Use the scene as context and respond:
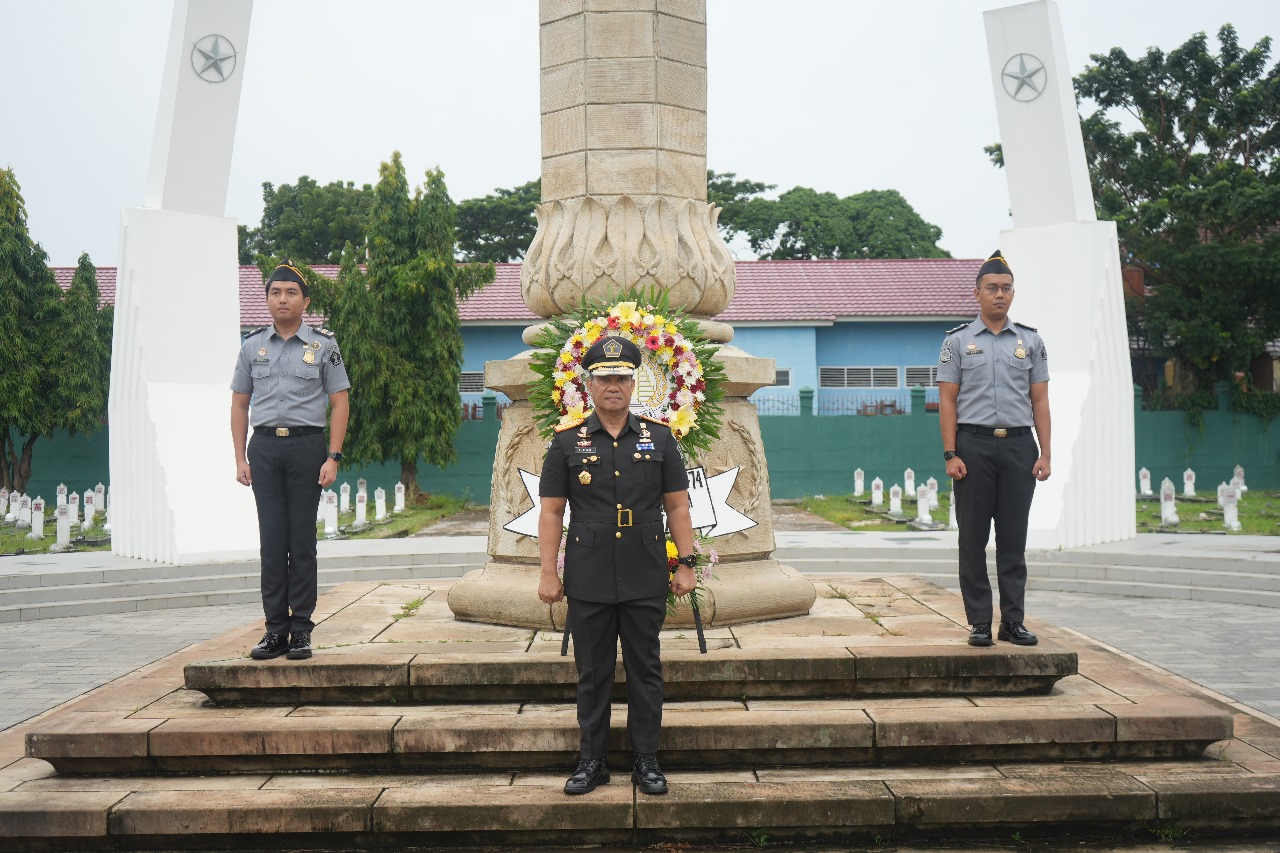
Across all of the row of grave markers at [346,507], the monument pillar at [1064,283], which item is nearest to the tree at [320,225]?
the row of grave markers at [346,507]

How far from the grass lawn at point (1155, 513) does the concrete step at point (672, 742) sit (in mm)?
10191

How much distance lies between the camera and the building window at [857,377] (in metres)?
22.5

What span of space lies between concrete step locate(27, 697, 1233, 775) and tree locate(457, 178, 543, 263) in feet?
87.6

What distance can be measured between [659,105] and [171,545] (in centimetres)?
744

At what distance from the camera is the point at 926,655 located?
475cm

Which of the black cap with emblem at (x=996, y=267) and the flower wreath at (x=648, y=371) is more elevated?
the black cap with emblem at (x=996, y=267)

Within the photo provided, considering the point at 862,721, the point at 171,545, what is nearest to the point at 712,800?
the point at 862,721

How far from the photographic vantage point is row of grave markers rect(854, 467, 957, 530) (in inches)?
587

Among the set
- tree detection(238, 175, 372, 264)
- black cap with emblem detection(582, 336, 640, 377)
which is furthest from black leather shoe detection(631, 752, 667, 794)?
tree detection(238, 175, 372, 264)

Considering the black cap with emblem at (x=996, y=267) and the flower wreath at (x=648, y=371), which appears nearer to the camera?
the black cap with emblem at (x=996, y=267)

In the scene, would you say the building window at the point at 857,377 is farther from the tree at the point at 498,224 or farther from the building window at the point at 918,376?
the tree at the point at 498,224

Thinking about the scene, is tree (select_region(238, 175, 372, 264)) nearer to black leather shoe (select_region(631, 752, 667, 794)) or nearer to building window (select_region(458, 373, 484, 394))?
building window (select_region(458, 373, 484, 394))

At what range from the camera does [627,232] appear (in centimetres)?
600

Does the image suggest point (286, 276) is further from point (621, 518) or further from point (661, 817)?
point (661, 817)
